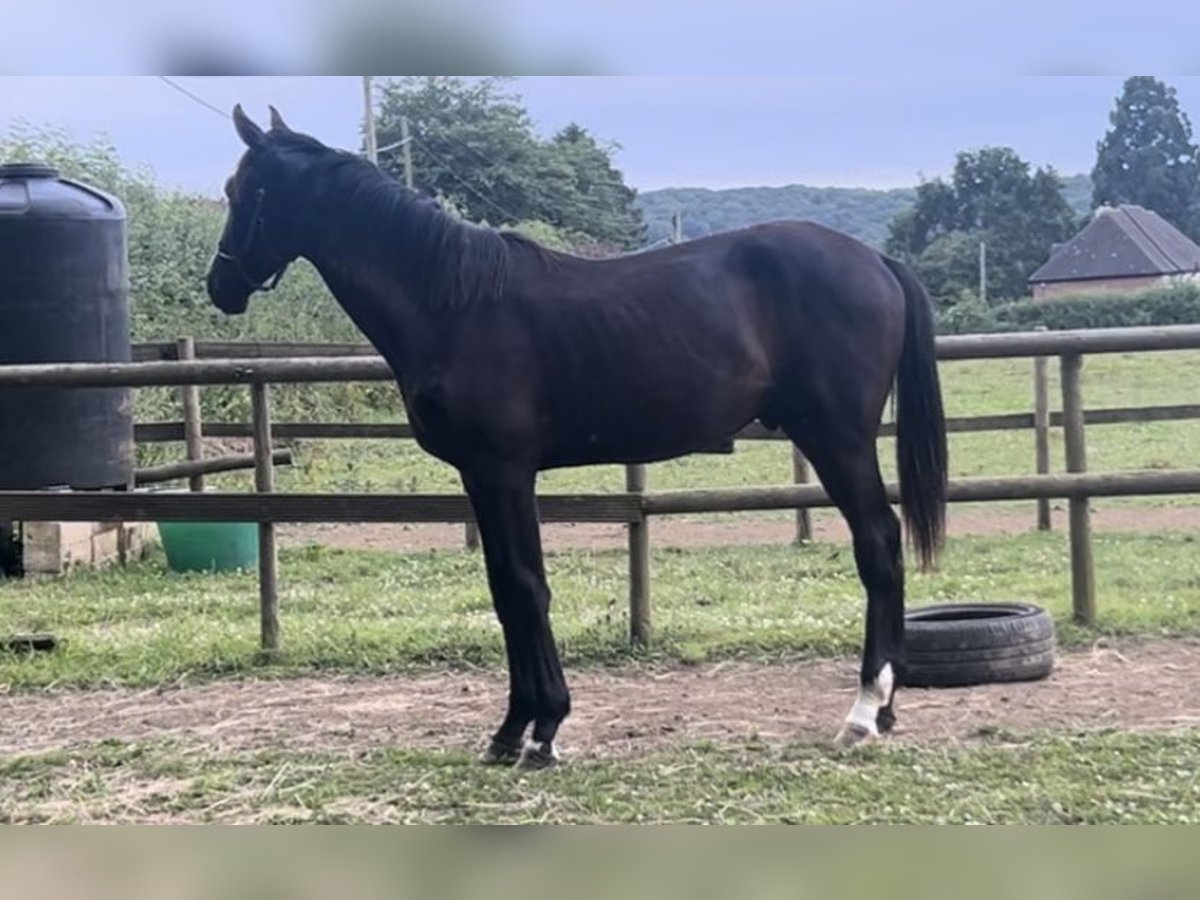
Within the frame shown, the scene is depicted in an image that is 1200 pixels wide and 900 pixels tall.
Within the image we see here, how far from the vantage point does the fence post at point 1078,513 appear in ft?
16.0

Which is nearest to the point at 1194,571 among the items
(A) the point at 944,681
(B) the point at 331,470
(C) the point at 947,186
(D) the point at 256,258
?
(A) the point at 944,681

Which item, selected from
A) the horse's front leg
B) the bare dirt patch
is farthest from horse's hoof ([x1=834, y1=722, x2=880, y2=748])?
the horse's front leg

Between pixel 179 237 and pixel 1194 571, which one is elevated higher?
pixel 179 237

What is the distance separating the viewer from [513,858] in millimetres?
2217

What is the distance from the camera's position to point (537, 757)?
Result: 11.5 ft

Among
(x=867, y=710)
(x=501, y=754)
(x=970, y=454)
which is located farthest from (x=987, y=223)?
(x=501, y=754)

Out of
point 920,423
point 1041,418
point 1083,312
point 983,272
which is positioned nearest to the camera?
point 920,423

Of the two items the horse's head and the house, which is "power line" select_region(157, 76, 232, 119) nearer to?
the horse's head

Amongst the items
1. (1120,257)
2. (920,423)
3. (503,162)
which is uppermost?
(503,162)

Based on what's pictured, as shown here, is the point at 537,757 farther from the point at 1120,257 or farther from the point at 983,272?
the point at 1120,257

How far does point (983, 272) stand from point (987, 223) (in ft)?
6.22

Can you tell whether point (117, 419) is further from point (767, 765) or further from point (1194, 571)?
point (1194, 571)

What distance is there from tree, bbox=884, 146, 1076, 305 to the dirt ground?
4.04 m

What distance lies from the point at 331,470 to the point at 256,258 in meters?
6.68
